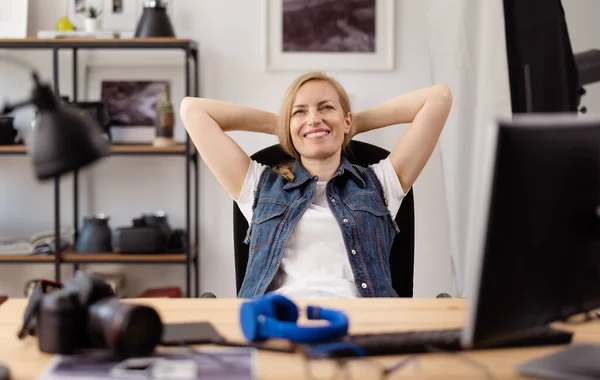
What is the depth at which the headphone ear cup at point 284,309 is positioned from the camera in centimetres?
134

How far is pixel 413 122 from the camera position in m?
2.30

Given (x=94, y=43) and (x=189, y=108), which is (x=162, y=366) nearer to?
(x=189, y=108)

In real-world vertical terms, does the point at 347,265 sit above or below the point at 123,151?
below

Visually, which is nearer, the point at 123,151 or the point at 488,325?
the point at 488,325

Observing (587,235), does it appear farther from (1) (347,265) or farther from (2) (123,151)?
(2) (123,151)

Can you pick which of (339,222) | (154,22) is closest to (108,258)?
(154,22)

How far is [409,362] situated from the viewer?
3.86 feet

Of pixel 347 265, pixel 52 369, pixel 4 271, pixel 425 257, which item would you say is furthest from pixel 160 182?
pixel 52 369

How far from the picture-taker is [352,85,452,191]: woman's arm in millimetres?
2168

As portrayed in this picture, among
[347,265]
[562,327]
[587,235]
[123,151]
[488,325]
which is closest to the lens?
[488,325]

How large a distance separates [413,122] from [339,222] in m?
0.46

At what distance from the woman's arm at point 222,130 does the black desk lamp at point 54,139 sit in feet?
3.53

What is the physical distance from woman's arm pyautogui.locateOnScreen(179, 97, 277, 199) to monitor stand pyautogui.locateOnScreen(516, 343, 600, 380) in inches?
44.4

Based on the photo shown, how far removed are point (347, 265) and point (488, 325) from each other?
3.22 ft
